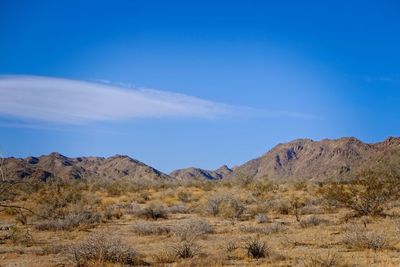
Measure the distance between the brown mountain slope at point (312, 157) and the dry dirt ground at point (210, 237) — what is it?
97820 mm

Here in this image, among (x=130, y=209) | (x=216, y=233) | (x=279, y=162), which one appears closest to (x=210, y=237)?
(x=216, y=233)

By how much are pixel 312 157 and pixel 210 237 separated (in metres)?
149

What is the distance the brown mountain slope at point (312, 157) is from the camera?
13462 centimetres

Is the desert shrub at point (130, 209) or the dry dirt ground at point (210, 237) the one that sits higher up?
the desert shrub at point (130, 209)

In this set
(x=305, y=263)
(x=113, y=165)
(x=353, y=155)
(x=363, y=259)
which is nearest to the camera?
(x=305, y=263)

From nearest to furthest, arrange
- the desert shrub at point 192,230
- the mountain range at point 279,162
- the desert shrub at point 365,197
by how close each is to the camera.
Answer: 1. the desert shrub at point 192,230
2. the desert shrub at point 365,197
3. the mountain range at point 279,162

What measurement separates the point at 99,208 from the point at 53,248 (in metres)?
14.5

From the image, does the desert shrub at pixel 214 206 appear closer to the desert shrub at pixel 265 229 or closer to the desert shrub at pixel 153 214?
the desert shrub at pixel 153 214

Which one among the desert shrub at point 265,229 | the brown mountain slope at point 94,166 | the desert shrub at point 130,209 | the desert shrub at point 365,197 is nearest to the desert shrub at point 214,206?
the desert shrub at point 130,209

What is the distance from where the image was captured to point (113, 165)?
168625 mm

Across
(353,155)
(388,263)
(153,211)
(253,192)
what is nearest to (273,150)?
(353,155)

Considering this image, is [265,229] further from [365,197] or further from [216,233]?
[365,197]

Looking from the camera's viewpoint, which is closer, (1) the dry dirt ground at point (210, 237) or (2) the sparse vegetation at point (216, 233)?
(1) the dry dirt ground at point (210, 237)

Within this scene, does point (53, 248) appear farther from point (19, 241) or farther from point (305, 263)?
point (305, 263)
